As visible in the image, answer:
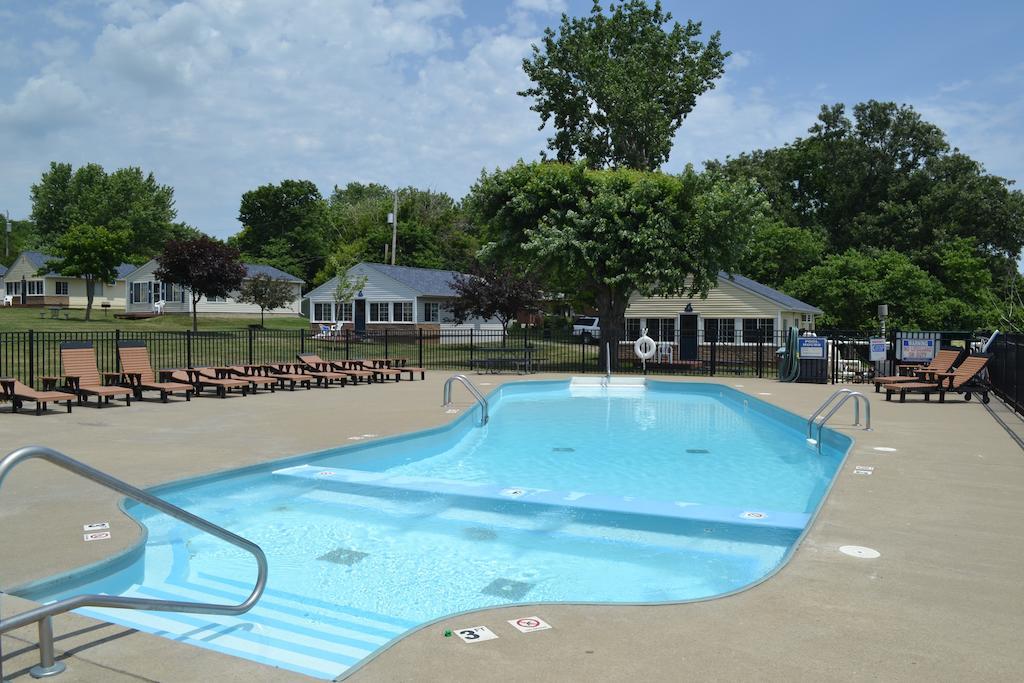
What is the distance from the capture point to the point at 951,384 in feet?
57.6

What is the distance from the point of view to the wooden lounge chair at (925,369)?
58.8 feet

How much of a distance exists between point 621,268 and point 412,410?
504 inches

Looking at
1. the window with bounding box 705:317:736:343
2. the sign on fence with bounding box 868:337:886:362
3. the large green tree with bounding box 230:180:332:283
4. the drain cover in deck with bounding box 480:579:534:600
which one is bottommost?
the drain cover in deck with bounding box 480:579:534:600

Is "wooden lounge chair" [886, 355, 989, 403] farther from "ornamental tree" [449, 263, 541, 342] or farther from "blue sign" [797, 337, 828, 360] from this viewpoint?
"ornamental tree" [449, 263, 541, 342]

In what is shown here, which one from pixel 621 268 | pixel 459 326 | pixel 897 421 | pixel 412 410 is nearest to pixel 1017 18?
pixel 621 268

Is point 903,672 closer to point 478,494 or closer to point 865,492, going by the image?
point 865,492

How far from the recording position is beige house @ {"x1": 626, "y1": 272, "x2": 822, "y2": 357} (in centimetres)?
3459

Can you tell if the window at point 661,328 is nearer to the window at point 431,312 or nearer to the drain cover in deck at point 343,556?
the window at point 431,312

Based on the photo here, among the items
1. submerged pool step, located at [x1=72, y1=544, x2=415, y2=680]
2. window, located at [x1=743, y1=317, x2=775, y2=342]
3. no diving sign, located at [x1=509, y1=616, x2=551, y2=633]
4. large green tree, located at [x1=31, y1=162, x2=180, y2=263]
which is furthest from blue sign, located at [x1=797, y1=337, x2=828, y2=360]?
large green tree, located at [x1=31, y1=162, x2=180, y2=263]

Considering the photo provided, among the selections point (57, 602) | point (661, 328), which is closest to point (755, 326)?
point (661, 328)

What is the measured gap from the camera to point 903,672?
3.67m

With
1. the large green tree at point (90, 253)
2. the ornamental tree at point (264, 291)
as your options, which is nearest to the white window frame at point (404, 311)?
the ornamental tree at point (264, 291)

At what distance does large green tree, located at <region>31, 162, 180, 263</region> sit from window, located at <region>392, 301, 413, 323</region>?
3576 cm

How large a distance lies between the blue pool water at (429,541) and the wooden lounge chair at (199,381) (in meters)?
7.41
